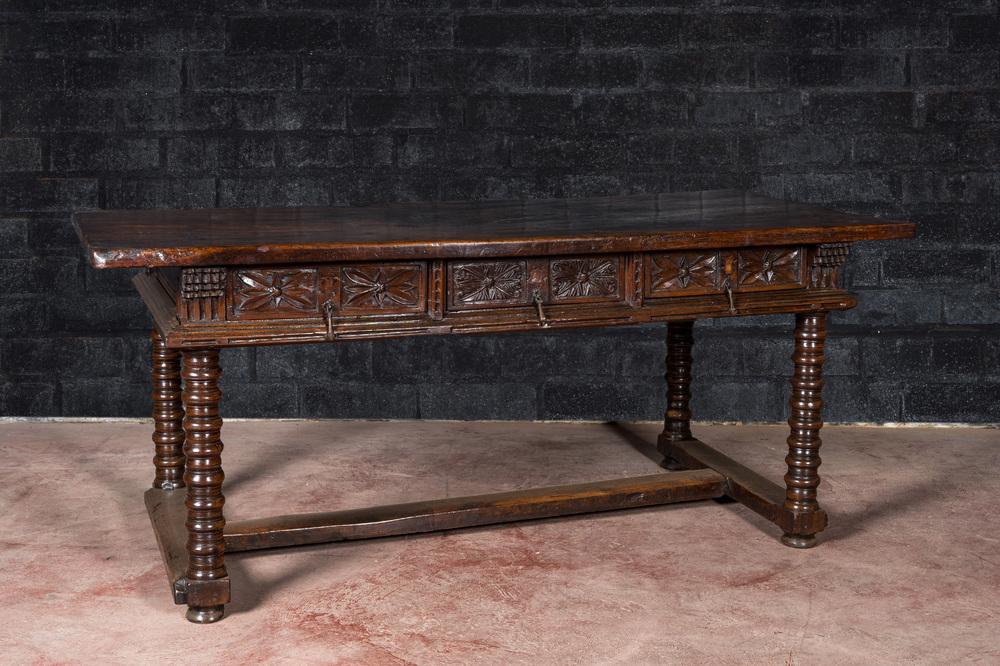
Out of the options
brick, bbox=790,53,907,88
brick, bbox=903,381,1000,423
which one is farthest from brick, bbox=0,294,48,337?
brick, bbox=903,381,1000,423

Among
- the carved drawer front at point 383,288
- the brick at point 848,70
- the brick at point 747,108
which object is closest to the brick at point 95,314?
the carved drawer front at point 383,288

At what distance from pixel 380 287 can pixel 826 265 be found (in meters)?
1.33

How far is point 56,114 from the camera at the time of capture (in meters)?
4.81

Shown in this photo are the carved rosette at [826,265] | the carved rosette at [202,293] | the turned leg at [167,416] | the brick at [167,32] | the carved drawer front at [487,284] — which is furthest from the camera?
the brick at [167,32]

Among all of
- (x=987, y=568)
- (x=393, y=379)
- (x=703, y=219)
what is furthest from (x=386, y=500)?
(x=987, y=568)

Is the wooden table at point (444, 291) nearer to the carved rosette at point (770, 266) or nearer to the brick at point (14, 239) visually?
the carved rosette at point (770, 266)

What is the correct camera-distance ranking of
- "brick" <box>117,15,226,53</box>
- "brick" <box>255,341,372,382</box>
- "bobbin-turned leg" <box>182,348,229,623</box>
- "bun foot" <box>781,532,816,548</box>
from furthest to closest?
1. "brick" <box>255,341,372,382</box>
2. "brick" <box>117,15,226,53</box>
3. "bun foot" <box>781,532,816,548</box>
4. "bobbin-turned leg" <box>182,348,229,623</box>

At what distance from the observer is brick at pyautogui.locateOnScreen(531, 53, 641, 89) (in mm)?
4816

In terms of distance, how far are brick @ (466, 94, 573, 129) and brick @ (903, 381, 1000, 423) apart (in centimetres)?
189

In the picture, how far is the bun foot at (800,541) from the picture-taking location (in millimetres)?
3445

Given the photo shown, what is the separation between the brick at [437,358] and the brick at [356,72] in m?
1.09

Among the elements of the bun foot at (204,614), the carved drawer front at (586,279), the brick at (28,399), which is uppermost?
the carved drawer front at (586,279)

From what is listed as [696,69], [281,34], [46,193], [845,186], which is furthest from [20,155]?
[845,186]

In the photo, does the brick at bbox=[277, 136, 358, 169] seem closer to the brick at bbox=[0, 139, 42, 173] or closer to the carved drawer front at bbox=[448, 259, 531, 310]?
the brick at bbox=[0, 139, 42, 173]
